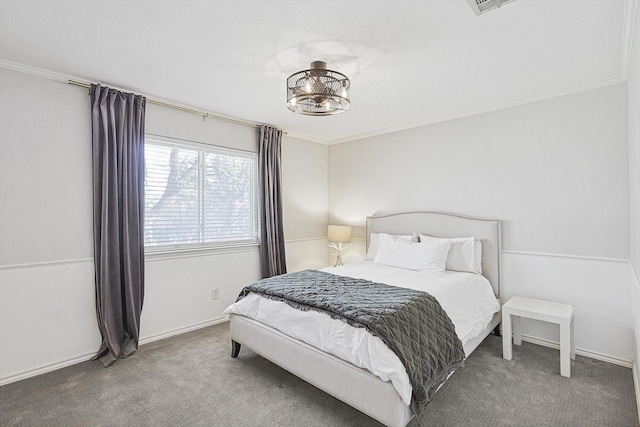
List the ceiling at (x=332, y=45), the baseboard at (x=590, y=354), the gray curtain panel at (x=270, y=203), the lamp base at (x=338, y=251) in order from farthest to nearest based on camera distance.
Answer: the lamp base at (x=338, y=251)
the gray curtain panel at (x=270, y=203)
the baseboard at (x=590, y=354)
the ceiling at (x=332, y=45)

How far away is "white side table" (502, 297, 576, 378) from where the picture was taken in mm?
2469

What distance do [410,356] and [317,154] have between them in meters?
3.67

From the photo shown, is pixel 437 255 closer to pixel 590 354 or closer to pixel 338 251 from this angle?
pixel 590 354

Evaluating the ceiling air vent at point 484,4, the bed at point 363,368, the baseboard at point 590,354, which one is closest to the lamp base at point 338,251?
the bed at point 363,368

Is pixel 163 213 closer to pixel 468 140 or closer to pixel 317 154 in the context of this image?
pixel 317 154

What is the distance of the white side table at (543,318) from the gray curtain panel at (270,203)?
261 centimetres

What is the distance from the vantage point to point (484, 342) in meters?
3.16

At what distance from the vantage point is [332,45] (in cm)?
222

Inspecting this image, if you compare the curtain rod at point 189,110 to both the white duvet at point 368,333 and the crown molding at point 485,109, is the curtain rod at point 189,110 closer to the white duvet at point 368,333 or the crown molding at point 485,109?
the crown molding at point 485,109

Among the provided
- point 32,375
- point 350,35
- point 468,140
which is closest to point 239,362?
point 32,375

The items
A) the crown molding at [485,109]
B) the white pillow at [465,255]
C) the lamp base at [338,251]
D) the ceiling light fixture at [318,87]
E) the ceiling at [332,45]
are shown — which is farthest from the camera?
the lamp base at [338,251]

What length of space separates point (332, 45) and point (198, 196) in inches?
90.1

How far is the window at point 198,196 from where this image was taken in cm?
333

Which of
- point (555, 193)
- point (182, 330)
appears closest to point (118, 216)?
point (182, 330)
